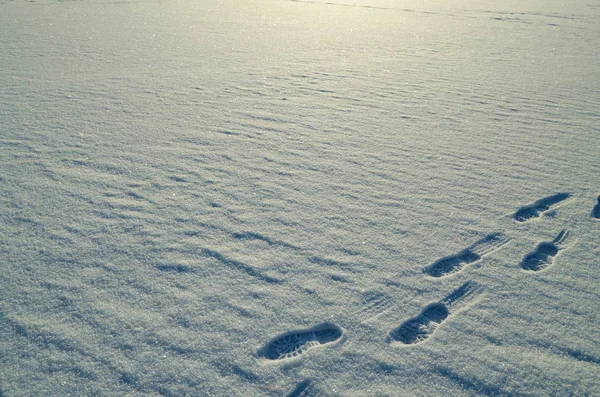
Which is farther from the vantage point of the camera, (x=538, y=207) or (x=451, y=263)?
(x=538, y=207)

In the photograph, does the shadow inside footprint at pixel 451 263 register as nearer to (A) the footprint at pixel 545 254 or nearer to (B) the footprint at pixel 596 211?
(A) the footprint at pixel 545 254

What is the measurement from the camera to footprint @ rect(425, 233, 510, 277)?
2.30 metres

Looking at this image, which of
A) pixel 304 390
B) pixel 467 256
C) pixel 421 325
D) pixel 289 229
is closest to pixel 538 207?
pixel 467 256

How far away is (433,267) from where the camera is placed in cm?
231

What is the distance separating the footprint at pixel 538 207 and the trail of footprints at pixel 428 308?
56mm

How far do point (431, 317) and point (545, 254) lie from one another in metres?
0.96

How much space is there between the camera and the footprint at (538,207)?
2.76 m

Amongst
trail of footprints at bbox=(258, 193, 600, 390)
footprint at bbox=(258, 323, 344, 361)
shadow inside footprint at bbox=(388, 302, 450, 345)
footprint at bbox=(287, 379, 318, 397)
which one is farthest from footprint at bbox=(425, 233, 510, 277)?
footprint at bbox=(287, 379, 318, 397)

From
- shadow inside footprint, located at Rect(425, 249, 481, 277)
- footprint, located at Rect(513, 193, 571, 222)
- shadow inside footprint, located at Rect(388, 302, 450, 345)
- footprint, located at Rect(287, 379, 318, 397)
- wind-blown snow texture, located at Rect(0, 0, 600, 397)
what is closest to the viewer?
footprint, located at Rect(287, 379, 318, 397)

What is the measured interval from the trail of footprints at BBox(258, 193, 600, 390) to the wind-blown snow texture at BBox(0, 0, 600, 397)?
0.01m

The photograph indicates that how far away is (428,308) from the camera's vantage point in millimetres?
2053

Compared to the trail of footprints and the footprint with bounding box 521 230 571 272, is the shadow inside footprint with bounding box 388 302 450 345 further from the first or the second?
the footprint with bounding box 521 230 571 272

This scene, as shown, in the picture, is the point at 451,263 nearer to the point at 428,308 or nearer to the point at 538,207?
the point at 428,308

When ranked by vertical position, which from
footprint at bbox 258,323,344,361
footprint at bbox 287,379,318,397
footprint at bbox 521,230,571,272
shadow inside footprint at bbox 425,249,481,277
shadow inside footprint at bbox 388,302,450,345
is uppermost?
footprint at bbox 521,230,571,272
